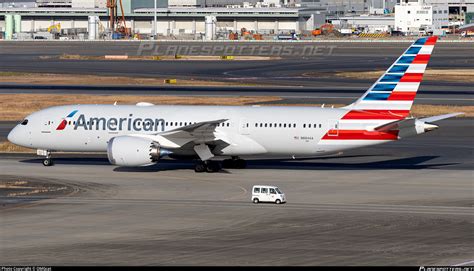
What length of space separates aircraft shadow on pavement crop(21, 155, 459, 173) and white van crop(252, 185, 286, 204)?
11.9m

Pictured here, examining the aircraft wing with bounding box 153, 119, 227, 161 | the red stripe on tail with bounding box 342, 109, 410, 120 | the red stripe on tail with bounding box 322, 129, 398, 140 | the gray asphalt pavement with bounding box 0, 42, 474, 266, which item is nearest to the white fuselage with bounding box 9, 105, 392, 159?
the red stripe on tail with bounding box 322, 129, 398, 140

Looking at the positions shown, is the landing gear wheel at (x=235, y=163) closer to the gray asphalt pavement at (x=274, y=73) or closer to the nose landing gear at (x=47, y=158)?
the nose landing gear at (x=47, y=158)

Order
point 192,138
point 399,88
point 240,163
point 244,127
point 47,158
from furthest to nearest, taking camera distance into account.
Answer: point 47,158
point 240,163
point 244,127
point 192,138
point 399,88

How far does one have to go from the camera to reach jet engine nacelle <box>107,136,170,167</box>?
59.4 m

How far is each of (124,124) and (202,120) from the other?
16.0 ft

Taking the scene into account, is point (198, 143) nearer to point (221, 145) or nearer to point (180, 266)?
point (221, 145)


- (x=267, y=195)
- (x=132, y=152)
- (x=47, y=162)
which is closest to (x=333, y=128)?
(x=267, y=195)

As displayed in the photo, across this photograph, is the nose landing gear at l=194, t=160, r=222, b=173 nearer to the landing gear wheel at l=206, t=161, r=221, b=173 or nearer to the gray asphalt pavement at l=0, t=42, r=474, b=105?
the landing gear wheel at l=206, t=161, r=221, b=173

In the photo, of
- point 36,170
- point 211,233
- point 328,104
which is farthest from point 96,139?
point 328,104

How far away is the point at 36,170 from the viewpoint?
62.1 m

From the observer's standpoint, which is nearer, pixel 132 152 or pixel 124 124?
pixel 132 152

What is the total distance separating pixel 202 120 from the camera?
6250 centimetres

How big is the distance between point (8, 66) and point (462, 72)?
72695 millimetres

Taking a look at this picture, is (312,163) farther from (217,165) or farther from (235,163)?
(217,165)
